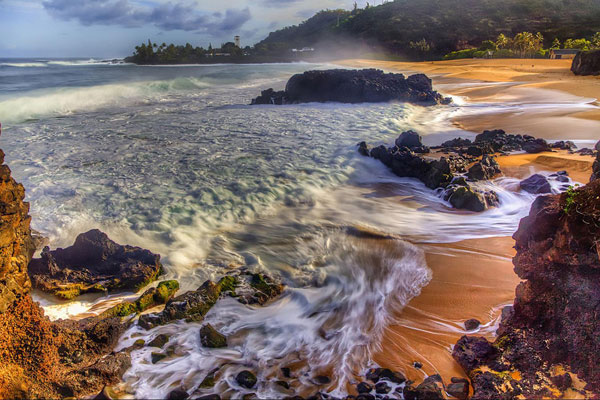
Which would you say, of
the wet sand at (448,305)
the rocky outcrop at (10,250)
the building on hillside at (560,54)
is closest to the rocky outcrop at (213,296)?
the rocky outcrop at (10,250)

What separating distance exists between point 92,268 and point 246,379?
2.35 m

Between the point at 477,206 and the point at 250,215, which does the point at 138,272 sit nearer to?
the point at 250,215

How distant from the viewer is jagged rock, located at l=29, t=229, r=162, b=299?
12.3 ft

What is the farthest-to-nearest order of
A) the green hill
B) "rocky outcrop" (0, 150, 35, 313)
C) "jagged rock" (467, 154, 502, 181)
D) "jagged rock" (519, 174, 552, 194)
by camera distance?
the green hill → "jagged rock" (467, 154, 502, 181) → "jagged rock" (519, 174, 552, 194) → "rocky outcrop" (0, 150, 35, 313)

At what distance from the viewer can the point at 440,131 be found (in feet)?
37.8

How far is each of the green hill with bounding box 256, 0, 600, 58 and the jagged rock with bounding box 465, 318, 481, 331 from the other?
54413mm

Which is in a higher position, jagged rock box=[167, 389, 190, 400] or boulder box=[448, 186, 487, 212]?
boulder box=[448, 186, 487, 212]

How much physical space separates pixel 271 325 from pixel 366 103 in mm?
15504

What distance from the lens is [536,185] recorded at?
20.2 feet

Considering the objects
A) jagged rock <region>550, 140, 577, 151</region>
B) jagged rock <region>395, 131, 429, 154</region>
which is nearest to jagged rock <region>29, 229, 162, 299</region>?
jagged rock <region>395, 131, 429, 154</region>

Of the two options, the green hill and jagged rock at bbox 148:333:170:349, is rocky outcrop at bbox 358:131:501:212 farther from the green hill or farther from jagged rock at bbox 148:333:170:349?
the green hill

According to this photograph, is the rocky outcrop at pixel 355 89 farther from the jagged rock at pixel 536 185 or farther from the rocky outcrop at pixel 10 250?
the rocky outcrop at pixel 10 250

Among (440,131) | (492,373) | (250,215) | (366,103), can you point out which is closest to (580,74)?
(366,103)

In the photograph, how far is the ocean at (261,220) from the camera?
304 centimetres
